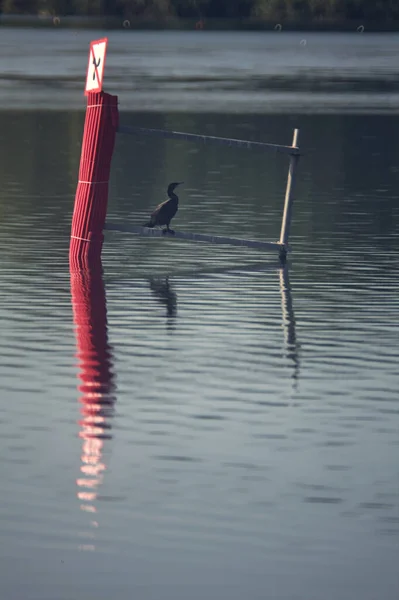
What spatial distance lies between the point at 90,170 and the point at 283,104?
111 ft

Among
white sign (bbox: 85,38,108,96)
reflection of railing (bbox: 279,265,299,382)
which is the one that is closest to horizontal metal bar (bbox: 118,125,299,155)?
white sign (bbox: 85,38,108,96)

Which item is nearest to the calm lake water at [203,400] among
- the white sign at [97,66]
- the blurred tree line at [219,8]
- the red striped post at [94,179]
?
the red striped post at [94,179]

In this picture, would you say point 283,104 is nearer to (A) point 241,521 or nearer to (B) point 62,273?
(B) point 62,273

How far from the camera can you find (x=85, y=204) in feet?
58.3

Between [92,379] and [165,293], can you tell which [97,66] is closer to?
[165,293]

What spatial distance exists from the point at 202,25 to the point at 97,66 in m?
157

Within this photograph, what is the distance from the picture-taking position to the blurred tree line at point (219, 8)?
158 meters

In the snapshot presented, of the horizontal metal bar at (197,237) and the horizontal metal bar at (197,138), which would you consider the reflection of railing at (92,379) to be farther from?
the horizontal metal bar at (197,138)

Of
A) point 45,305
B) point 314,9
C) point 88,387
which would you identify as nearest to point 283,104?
point 45,305

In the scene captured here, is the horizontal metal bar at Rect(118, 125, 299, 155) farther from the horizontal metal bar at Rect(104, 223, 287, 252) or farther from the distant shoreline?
the distant shoreline

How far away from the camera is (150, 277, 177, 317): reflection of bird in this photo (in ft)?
47.4

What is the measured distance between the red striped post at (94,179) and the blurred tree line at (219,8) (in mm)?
137735

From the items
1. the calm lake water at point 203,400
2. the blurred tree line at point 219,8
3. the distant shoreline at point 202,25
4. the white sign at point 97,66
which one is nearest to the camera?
the calm lake water at point 203,400

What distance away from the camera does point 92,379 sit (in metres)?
11.4
